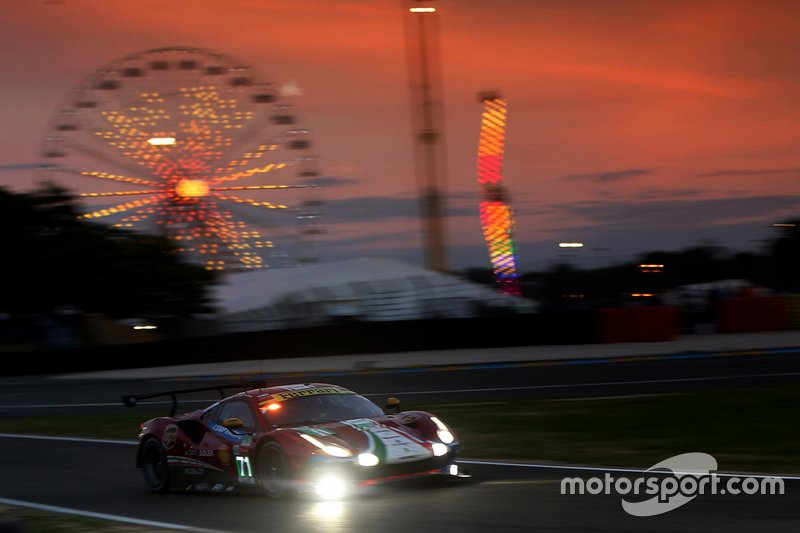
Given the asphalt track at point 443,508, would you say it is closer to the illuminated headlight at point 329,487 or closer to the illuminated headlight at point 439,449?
the illuminated headlight at point 329,487

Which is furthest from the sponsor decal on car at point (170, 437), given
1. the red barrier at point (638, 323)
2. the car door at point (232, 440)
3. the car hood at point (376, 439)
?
the red barrier at point (638, 323)

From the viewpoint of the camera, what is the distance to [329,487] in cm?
857

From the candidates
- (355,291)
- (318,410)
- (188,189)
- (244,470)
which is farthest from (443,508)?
(188,189)

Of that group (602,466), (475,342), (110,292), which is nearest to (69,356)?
(475,342)

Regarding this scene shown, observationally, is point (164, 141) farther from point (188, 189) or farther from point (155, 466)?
point (155, 466)

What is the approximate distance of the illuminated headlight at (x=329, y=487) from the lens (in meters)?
8.55

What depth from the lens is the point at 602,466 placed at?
10156mm

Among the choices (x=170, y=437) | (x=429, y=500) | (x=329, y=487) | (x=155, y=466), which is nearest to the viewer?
(x=429, y=500)

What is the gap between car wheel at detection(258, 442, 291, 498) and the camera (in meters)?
8.84

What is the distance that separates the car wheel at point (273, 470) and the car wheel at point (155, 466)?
5.45ft

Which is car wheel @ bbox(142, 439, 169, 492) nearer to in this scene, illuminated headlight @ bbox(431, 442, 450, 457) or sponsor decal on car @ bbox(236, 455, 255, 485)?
sponsor decal on car @ bbox(236, 455, 255, 485)

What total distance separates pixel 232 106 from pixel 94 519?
2916 centimetres

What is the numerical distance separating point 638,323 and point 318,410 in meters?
19.0

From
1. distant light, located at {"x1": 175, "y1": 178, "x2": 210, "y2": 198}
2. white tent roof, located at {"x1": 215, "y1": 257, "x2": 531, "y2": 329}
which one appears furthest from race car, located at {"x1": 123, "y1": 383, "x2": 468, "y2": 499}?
distant light, located at {"x1": 175, "y1": 178, "x2": 210, "y2": 198}
